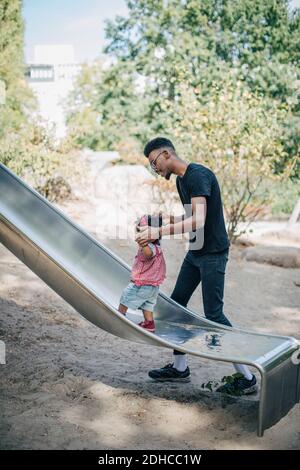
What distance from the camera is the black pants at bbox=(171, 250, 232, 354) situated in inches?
143

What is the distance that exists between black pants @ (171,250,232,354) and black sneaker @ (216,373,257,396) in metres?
0.36

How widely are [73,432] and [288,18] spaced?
20552mm

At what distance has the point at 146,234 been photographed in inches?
137

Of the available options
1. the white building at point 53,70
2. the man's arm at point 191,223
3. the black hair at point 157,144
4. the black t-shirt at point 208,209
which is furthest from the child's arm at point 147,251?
the white building at point 53,70

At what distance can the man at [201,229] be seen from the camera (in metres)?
3.43

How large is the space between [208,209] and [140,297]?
723 millimetres

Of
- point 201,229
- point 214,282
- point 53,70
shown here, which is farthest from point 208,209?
point 53,70

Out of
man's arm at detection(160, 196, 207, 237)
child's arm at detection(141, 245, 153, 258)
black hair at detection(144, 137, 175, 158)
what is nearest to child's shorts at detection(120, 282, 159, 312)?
child's arm at detection(141, 245, 153, 258)

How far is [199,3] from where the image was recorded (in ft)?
67.5

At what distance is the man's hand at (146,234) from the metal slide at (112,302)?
1.40 ft

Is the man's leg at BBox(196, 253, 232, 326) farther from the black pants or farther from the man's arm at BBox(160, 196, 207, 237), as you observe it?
the man's arm at BBox(160, 196, 207, 237)

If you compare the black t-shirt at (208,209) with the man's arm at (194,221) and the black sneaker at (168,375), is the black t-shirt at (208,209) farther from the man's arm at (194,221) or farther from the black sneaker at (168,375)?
the black sneaker at (168,375)

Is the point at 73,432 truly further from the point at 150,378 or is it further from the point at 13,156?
the point at 13,156

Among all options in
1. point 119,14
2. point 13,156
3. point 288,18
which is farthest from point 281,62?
point 13,156
